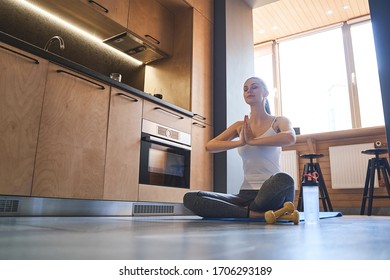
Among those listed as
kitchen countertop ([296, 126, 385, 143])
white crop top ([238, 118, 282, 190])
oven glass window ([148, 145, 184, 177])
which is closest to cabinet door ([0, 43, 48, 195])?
oven glass window ([148, 145, 184, 177])

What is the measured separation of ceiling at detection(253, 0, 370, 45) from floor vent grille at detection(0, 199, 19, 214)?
3959 mm

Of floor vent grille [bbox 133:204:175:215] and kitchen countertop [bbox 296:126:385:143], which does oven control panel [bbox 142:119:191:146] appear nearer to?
floor vent grille [bbox 133:204:175:215]

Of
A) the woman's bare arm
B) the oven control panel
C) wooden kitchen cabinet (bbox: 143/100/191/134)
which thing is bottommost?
the woman's bare arm

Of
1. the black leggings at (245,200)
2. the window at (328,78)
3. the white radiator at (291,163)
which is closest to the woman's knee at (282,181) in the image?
the black leggings at (245,200)

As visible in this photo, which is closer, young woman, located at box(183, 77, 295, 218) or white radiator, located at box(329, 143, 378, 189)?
young woman, located at box(183, 77, 295, 218)

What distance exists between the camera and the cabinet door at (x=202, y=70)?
3.16m

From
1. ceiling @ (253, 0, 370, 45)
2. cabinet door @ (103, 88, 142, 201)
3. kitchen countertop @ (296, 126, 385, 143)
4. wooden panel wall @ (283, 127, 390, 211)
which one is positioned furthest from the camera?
ceiling @ (253, 0, 370, 45)

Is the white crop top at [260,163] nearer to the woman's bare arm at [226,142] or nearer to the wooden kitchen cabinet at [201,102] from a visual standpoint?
the woman's bare arm at [226,142]

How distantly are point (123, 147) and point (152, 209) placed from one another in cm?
57

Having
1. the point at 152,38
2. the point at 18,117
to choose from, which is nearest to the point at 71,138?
the point at 18,117

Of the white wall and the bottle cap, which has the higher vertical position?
the white wall

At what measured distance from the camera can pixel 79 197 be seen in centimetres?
195

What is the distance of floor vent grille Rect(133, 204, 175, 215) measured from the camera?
2384 millimetres
